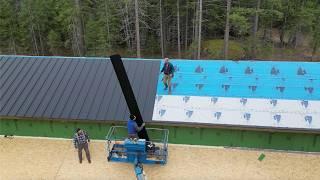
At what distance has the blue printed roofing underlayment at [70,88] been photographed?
15.8 meters

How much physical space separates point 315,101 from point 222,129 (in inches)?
166

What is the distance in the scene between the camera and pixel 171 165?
14.5 m

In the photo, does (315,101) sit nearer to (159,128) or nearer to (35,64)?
(159,128)

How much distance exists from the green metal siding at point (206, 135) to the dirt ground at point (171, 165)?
0.99 feet

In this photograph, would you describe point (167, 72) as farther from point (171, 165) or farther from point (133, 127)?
point (171, 165)

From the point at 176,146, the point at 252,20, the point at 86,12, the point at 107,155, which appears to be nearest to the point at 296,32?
the point at 252,20

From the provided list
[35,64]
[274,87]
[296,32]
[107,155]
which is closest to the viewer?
[107,155]

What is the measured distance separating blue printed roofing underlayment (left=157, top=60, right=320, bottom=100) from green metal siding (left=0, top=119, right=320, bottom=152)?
5.61ft

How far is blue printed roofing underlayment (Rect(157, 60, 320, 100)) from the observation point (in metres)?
15.9

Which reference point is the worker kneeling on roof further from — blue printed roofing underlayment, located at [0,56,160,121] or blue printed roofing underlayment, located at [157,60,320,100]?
blue printed roofing underlayment, located at [157,60,320,100]

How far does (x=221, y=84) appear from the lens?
1636 cm

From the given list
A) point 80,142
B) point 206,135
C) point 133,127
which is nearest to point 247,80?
point 206,135

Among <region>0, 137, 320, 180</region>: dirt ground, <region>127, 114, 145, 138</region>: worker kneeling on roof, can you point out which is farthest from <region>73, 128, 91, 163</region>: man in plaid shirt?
<region>127, 114, 145, 138</region>: worker kneeling on roof

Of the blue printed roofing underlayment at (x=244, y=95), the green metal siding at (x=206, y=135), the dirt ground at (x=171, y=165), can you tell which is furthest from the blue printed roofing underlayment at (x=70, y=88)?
the dirt ground at (x=171, y=165)
